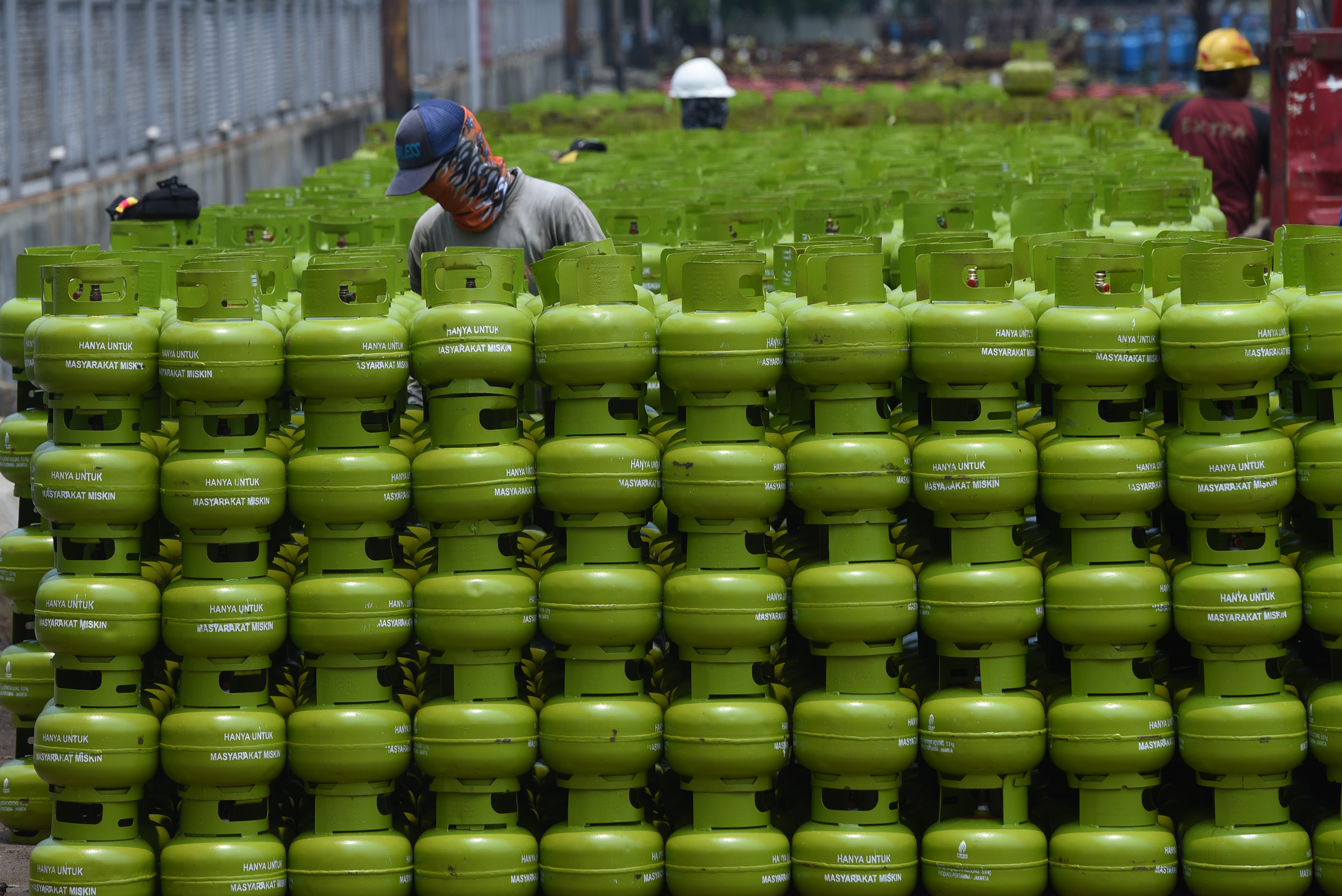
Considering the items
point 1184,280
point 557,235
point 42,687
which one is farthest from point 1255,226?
point 42,687

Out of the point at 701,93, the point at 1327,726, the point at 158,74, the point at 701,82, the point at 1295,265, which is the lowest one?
the point at 1327,726

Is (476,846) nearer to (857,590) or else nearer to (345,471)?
(345,471)

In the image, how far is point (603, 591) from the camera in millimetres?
4895

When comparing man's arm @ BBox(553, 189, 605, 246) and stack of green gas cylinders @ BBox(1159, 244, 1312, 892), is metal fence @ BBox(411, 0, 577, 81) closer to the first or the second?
man's arm @ BBox(553, 189, 605, 246)

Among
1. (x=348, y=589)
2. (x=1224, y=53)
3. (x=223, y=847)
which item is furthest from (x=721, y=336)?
(x=1224, y=53)

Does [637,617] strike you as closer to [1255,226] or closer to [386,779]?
[386,779]

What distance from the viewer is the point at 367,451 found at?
495cm

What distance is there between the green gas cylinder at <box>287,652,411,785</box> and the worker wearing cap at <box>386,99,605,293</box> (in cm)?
217

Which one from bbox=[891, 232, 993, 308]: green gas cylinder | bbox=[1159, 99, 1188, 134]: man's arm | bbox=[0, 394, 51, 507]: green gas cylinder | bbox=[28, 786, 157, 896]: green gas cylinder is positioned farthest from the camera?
bbox=[1159, 99, 1188, 134]: man's arm

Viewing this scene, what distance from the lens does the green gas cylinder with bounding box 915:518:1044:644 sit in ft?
15.9

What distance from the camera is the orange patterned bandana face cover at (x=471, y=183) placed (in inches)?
264

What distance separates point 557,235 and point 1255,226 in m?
12.3

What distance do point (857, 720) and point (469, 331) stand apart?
1.54 m

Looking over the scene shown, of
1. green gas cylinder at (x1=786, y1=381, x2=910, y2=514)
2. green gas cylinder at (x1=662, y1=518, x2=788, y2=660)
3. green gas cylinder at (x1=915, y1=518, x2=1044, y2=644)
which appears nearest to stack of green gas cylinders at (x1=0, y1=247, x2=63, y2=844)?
green gas cylinder at (x1=662, y1=518, x2=788, y2=660)
